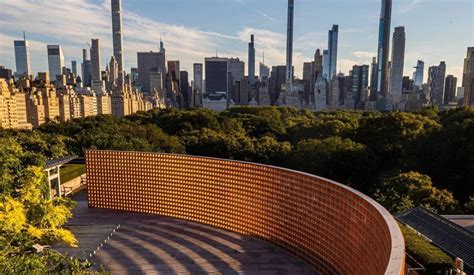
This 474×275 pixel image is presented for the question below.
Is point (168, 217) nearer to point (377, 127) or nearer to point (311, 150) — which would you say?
point (311, 150)

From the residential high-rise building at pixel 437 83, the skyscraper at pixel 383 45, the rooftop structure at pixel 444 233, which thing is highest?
the skyscraper at pixel 383 45

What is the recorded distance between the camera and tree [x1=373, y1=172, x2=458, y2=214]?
15.1m

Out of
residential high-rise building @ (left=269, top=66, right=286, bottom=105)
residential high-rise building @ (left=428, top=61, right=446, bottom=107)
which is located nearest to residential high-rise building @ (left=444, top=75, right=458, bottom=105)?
residential high-rise building @ (left=428, top=61, right=446, bottom=107)

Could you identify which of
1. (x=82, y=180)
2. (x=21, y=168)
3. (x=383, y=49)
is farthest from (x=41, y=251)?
(x=383, y=49)

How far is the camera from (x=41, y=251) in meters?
8.46

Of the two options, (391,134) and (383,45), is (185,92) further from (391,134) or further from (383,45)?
(391,134)

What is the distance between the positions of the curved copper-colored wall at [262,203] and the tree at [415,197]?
678 centimetres

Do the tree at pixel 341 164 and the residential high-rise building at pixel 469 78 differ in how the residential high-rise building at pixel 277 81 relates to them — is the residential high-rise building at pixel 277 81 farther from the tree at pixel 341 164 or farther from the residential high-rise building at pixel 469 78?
the tree at pixel 341 164

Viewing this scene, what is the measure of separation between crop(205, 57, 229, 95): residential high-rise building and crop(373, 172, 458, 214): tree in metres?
165

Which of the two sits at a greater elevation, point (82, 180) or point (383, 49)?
point (383, 49)

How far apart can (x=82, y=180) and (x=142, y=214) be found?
6327 millimetres

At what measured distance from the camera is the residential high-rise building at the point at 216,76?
593 ft

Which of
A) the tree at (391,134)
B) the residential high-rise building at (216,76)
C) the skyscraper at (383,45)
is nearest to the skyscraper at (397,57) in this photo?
the skyscraper at (383,45)

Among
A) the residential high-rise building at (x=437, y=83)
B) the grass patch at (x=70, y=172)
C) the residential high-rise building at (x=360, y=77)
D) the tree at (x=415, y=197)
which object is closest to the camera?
the tree at (x=415, y=197)
